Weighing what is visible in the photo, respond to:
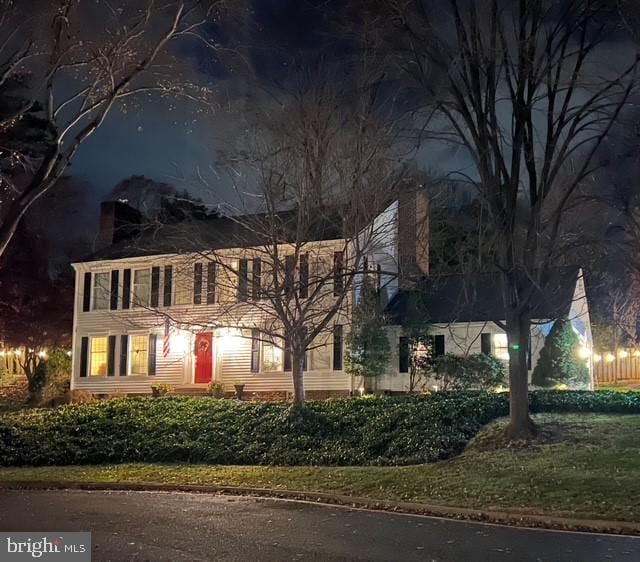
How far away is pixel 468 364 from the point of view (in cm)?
2345

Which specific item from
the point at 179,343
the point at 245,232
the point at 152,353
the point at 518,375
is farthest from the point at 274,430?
the point at 152,353

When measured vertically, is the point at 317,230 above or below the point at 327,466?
above

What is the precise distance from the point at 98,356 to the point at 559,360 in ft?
61.1

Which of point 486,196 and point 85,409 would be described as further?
point 85,409

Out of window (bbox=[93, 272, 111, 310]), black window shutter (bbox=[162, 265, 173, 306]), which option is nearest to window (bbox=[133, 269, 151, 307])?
black window shutter (bbox=[162, 265, 173, 306])

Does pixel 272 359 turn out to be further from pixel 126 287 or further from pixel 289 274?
pixel 289 274

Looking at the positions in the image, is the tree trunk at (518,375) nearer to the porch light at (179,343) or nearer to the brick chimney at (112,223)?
the porch light at (179,343)

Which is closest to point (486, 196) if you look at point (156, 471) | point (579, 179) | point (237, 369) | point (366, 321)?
point (579, 179)

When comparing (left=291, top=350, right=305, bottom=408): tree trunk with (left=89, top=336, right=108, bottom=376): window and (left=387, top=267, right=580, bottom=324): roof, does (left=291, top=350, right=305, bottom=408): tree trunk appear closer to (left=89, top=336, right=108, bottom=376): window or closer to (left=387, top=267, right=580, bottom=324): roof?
(left=387, top=267, right=580, bottom=324): roof

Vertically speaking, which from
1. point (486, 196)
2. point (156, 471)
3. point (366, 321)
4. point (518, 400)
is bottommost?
point (156, 471)

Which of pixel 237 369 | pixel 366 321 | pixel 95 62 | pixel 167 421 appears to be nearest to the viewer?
pixel 95 62

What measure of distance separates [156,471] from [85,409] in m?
6.55

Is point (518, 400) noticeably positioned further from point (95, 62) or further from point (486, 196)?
point (95, 62)

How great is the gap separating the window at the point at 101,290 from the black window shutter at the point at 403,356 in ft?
41.4
